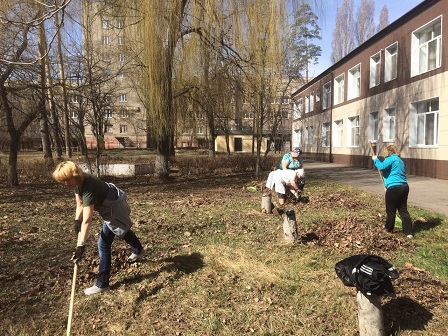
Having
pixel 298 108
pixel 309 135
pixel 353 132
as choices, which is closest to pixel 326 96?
pixel 353 132

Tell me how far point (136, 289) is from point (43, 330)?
1.00 metres

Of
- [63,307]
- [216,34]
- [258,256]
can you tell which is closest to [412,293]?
[258,256]

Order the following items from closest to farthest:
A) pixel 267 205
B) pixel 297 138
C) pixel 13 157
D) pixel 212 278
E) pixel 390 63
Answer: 1. pixel 212 278
2. pixel 267 205
3. pixel 13 157
4. pixel 390 63
5. pixel 297 138

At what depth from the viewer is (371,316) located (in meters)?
2.94

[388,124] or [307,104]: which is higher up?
[307,104]

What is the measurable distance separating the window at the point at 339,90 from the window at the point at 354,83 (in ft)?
5.46

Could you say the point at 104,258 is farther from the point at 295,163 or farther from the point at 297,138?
the point at 297,138

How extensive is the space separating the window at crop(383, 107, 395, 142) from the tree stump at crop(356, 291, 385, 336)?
55.6ft

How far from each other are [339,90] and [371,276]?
25.2 meters

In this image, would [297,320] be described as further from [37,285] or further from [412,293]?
[37,285]

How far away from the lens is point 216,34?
31.7 ft

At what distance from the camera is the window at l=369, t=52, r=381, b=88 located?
19.4 meters

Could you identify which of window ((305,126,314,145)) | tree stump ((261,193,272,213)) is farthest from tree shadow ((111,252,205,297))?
window ((305,126,314,145))

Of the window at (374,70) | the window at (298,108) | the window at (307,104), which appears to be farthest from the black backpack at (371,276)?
the window at (298,108)
